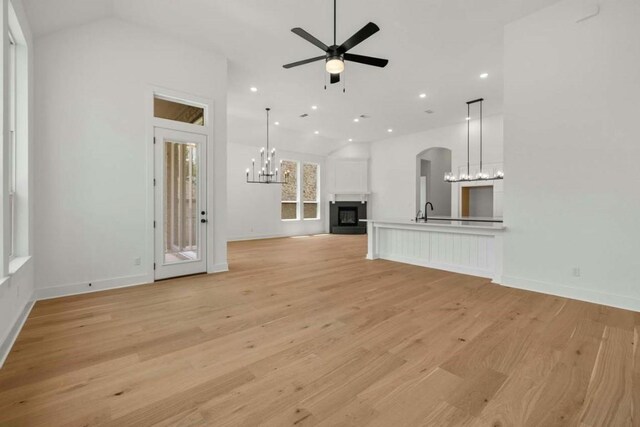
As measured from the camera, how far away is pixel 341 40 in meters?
4.25

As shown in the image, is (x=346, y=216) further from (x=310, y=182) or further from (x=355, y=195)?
(x=310, y=182)

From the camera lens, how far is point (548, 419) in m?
1.50

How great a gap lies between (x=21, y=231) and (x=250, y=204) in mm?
6493

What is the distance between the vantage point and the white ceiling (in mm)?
3557

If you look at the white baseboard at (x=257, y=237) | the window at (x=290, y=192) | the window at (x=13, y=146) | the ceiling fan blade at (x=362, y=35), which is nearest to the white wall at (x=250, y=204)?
the white baseboard at (x=257, y=237)

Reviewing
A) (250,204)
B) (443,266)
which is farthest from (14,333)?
(250,204)

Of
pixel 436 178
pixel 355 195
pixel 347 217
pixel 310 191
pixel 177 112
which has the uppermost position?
pixel 177 112

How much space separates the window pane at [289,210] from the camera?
10539mm

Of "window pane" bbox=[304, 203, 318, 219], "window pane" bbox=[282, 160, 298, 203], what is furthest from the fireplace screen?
"window pane" bbox=[282, 160, 298, 203]

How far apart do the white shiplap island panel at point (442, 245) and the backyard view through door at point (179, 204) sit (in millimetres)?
3342

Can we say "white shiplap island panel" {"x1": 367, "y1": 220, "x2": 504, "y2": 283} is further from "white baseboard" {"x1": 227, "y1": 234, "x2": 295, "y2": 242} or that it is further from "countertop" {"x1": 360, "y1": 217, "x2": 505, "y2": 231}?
"white baseboard" {"x1": 227, "y1": 234, "x2": 295, "y2": 242}

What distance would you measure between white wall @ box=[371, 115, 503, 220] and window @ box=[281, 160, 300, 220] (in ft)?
10.0

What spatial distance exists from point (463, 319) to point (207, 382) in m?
2.35

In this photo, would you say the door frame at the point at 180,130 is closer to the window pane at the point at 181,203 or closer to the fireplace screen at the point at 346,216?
the window pane at the point at 181,203
